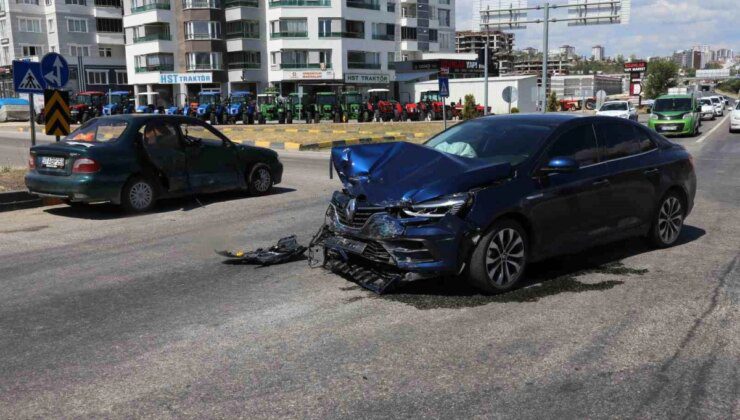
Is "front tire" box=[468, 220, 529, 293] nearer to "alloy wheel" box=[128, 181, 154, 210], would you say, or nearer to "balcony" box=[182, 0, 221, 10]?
"alloy wheel" box=[128, 181, 154, 210]

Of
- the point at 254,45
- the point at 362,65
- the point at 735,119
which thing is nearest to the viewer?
the point at 735,119

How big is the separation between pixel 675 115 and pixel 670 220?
22.0m

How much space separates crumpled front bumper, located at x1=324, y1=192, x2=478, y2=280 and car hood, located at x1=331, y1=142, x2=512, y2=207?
0.56 ft

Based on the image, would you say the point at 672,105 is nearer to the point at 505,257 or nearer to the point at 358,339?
the point at 505,257

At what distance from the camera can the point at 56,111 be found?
1280 cm

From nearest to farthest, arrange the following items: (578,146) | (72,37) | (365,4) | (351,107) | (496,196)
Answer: (496,196) < (578,146) < (351,107) < (365,4) < (72,37)

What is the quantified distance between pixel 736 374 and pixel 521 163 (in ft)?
7.98

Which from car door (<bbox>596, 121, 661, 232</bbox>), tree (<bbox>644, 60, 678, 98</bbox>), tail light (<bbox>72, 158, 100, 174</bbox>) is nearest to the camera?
car door (<bbox>596, 121, 661, 232</bbox>)

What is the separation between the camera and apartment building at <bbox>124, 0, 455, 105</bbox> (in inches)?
2514

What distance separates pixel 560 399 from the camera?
12.2 feet

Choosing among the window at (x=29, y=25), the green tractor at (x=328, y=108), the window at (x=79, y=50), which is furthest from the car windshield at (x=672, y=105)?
the window at (x=29, y=25)

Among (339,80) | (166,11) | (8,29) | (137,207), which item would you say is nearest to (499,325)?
(137,207)

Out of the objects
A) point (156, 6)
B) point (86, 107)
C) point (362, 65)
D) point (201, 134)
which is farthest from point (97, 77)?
point (201, 134)

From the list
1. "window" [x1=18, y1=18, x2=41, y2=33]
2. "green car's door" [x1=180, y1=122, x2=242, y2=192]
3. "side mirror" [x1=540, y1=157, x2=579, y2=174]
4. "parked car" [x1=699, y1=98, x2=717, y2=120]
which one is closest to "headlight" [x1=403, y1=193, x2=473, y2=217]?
"side mirror" [x1=540, y1=157, x2=579, y2=174]
